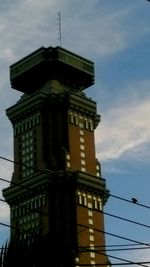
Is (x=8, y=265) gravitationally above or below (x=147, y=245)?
below

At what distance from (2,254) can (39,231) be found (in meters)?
1.51

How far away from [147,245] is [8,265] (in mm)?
6786

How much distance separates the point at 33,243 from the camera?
24.5 m

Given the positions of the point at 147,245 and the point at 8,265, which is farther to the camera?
the point at 147,245

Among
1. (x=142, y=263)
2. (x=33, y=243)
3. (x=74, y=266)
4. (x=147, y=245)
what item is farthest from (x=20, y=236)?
(x=147, y=245)

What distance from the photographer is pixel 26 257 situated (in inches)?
952

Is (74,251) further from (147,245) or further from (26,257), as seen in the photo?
(147,245)

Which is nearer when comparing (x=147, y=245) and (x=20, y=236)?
(x=20, y=236)

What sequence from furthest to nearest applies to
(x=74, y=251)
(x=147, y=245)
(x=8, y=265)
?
(x=147, y=245)
(x=74, y=251)
(x=8, y=265)

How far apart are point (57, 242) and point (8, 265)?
1.88 m

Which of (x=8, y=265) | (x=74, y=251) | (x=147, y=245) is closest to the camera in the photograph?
(x=8, y=265)

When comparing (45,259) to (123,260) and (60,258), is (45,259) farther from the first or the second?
(123,260)

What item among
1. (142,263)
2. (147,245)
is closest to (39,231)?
(142,263)

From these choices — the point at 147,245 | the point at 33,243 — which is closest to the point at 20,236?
the point at 33,243
